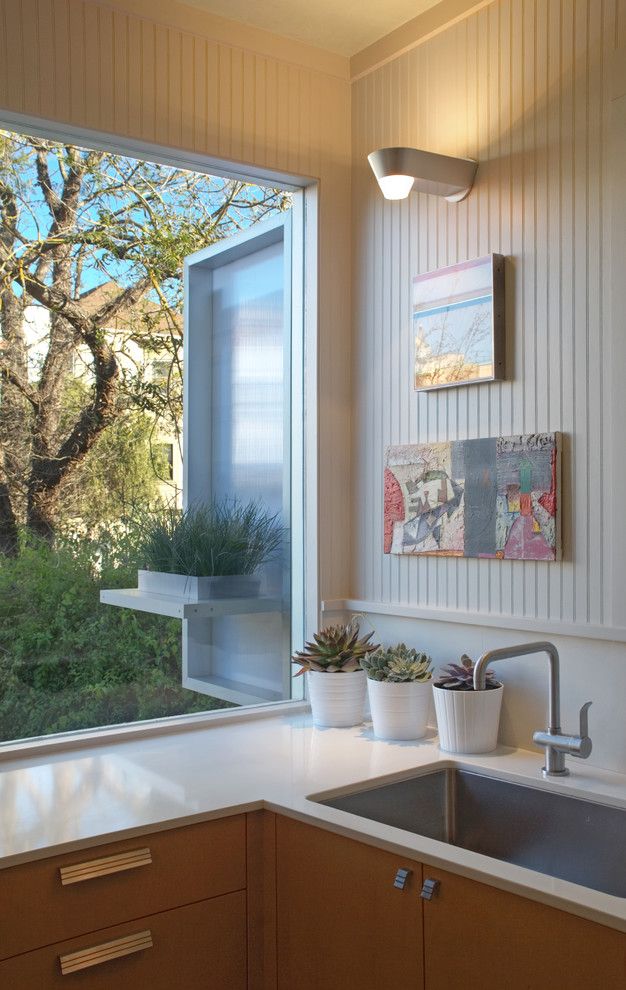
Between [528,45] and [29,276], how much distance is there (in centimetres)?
128

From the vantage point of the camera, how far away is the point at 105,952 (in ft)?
5.36

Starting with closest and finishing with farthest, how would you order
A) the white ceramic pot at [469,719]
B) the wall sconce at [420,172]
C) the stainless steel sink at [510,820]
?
1. the stainless steel sink at [510,820]
2. the white ceramic pot at [469,719]
3. the wall sconce at [420,172]

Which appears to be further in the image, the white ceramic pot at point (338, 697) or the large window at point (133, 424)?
the white ceramic pot at point (338, 697)

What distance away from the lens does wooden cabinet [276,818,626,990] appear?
1.37 m

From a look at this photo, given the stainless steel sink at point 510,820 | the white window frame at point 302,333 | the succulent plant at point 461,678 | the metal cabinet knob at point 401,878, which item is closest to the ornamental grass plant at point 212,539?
the white window frame at point 302,333

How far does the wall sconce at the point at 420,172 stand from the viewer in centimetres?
224

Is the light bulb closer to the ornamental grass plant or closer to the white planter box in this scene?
the ornamental grass plant

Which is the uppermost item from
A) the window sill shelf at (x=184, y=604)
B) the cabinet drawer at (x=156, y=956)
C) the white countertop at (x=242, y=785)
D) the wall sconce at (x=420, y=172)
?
the wall sconce at (x=420, y=172)

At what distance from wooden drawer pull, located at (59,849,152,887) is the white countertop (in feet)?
0.12

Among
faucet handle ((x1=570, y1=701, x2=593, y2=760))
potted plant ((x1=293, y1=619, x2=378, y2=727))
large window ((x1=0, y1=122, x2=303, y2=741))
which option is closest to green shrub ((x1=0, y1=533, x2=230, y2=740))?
large window ((x1=0, y1=122, x2=303, y2=741))

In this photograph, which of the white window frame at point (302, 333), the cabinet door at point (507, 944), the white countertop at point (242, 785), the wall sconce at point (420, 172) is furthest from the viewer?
the white window frame at point (302, 333)

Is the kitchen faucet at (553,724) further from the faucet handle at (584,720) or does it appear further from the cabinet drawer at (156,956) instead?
the cabinet drawer at (156,956)

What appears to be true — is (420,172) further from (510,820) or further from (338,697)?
(510,820)

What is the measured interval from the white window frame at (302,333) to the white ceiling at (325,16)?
0.37m
